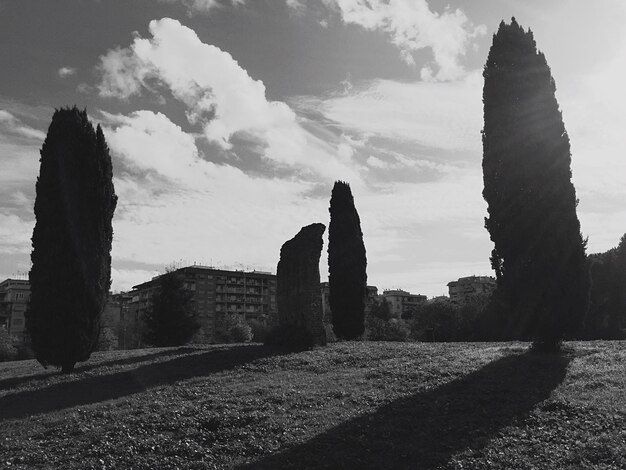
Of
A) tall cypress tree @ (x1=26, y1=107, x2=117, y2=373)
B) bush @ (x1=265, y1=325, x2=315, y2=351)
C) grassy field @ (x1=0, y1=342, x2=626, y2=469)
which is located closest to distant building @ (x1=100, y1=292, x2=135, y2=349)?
tall cypress tree @ (x1=26, y1=107, x2=117, y2=373)

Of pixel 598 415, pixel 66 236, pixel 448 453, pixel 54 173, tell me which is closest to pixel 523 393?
pixel 598 415

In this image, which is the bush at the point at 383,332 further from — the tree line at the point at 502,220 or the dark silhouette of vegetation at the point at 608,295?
the tree line at the point at 502,220

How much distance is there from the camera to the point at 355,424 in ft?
39.7

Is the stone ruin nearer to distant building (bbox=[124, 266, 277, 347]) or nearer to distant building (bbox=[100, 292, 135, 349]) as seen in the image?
distant building (bbox=[100, 292, 135, 349])

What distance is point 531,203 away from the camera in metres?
20.5

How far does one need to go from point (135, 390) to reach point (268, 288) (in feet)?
379

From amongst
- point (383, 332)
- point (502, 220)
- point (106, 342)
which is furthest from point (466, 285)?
point (502, 220)

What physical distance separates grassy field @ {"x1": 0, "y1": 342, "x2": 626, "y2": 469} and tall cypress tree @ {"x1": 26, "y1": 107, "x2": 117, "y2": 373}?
3.00 m

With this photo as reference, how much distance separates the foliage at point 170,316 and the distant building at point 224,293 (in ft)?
221

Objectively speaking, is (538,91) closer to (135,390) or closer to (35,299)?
(135,390)

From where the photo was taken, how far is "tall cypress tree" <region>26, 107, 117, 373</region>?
22797 millimetres

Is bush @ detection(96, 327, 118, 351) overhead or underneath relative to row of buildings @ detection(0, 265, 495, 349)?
underneath

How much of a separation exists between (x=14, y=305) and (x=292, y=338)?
103 metres

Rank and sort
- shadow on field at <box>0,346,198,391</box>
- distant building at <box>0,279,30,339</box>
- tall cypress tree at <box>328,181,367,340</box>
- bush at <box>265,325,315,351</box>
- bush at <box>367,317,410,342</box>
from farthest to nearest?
distant building at <box>0,279,30,339</box> < bush at <box>367,317,410,342</box> < tall cypress tree at <box>328,181,367,340</box> < bush at <box>265,325,315,351</box> < shadow on field at <box>0,346,198,391</box>
